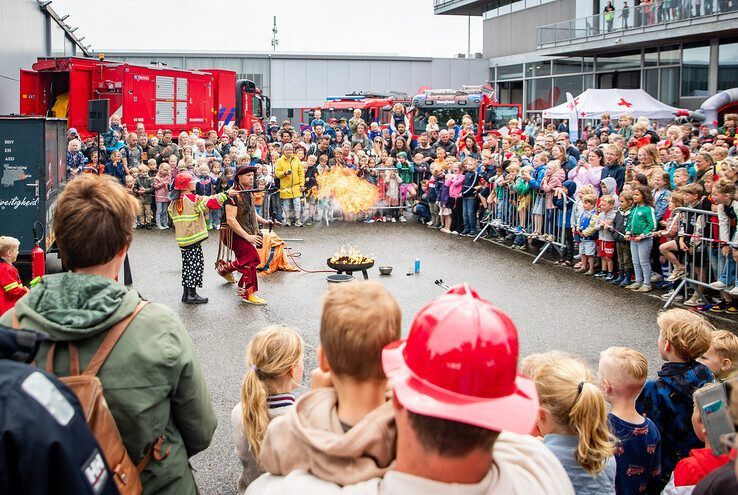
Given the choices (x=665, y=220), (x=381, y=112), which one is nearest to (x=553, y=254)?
(x=665, y=220)

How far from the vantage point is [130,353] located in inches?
109

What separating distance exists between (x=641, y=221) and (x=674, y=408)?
763 centimetres

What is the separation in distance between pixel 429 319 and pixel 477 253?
13.7 metres

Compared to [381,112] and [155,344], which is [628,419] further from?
[381,112]

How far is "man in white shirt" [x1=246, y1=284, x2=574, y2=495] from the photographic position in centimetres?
197

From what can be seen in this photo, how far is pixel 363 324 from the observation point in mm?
2428

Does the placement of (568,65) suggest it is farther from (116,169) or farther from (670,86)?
(116,169)

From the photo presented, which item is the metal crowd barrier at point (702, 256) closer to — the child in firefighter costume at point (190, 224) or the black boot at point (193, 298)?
the child in firefighter costume at point (190, 224)

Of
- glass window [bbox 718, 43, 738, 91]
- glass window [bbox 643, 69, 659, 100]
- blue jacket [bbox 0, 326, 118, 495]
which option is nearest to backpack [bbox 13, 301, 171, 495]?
blue jacket [bbox 0, 326, 118, 495]

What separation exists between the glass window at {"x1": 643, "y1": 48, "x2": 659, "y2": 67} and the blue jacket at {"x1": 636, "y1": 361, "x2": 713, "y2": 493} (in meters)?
31.6

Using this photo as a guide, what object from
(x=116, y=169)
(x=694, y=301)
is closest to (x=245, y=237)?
(x=694, y=301)

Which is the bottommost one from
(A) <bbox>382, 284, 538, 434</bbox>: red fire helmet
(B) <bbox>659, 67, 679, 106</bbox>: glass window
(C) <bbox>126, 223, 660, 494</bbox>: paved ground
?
(C) <bbox>126, 223, 660, 494</bbox>: paved ground

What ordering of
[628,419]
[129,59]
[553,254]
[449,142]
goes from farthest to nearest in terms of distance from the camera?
[129,59]
[449,142]
[553,254]
[628,419]

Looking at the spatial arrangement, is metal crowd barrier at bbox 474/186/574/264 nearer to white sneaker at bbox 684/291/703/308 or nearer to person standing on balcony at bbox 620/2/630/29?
white sneaker at bbox 684/291/703/308
